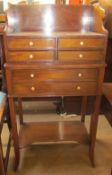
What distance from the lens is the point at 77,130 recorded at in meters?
1.86

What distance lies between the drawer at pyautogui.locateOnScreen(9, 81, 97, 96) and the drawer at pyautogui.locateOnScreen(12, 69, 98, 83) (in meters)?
0.03

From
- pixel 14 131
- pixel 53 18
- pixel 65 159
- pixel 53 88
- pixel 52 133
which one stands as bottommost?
pixel 65 159

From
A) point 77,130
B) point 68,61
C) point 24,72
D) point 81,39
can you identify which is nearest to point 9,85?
point 24,72

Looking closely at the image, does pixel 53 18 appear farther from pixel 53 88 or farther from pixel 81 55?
pixel 53 88

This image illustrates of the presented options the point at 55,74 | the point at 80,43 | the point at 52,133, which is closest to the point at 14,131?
the point at 52,133

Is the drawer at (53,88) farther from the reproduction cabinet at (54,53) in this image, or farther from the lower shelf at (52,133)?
the lower shelf at (52,133)

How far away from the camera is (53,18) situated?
159 centimetres

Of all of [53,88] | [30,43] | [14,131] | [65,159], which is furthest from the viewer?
[65,159]

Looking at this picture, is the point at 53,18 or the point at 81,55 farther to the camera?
the point at 53,18

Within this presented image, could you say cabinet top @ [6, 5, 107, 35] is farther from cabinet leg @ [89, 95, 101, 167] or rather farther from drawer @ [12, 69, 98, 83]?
cabinet leg @ [89, 95, 101, 167]

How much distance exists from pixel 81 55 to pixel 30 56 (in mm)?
321

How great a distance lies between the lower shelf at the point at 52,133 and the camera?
5.65 ft

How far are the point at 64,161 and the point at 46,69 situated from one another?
83 centimetres

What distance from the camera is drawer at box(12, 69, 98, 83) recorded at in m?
1.37
